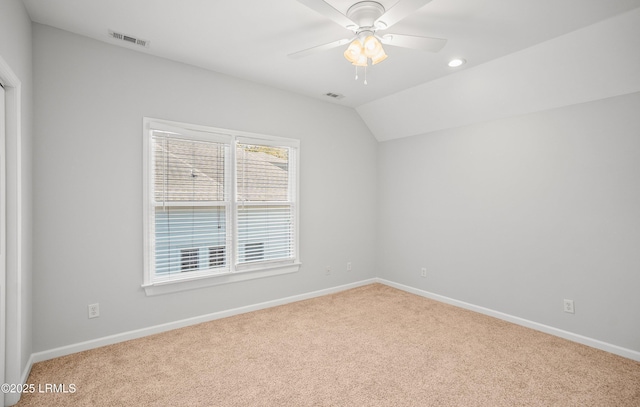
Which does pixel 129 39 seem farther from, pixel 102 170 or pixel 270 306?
pixel 270 306

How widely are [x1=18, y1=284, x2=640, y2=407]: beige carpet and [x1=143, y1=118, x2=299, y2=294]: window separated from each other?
622 millimetres

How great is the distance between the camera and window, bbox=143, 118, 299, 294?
3.09 meters

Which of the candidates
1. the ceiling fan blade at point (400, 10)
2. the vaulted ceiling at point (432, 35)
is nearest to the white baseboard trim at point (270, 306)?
the vaulted ceiling at point (432, 35)

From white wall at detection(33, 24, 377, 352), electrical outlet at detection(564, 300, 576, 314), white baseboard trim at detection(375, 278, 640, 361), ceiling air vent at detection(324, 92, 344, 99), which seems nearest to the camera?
white wall at detection(33, 24, 377, 352)

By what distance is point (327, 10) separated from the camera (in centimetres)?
185

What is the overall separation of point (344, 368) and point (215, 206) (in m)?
2.08

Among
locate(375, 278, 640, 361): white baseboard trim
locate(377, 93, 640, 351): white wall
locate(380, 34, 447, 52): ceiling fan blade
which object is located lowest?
locate(375, 278, 640, 361): white baseboard trim

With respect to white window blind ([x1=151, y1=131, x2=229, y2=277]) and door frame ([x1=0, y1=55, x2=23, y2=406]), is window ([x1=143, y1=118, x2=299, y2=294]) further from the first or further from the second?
door frame ([x1=0, y1=55, x2=23, y2=406])

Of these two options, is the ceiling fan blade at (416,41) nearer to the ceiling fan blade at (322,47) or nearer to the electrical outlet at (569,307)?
the ceiling fan blade at (322,47)

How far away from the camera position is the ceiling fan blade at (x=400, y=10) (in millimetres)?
1690

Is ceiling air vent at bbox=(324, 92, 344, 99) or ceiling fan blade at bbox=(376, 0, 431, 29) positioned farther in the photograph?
ceiling air vent at bbox=(324, 92, 344, 99)

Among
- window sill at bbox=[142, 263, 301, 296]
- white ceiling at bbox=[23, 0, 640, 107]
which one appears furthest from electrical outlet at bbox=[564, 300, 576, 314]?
window sill at bbox=[142, 263, 301, 296]

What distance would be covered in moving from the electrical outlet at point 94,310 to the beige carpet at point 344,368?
293mm

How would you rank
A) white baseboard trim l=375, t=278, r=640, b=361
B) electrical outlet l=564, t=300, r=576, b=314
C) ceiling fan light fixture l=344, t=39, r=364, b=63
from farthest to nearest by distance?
1. electrical outlet l=564, t=300, r=576, b=314
2. white baseboard trim l=375, t=278, r=640, b=361
3. ceiling fan light fixture l=344, t=39, r=364, b=63
